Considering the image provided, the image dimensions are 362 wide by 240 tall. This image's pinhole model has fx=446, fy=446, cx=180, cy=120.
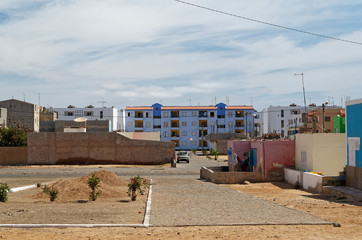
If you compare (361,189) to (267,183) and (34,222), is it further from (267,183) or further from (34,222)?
(34,222)

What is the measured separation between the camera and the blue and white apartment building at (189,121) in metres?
116

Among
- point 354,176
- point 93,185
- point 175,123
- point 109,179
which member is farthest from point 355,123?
point 175,123

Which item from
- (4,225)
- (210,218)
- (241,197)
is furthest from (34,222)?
(241,197)

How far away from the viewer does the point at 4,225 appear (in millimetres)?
12547

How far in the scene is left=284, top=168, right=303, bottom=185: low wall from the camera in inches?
1067

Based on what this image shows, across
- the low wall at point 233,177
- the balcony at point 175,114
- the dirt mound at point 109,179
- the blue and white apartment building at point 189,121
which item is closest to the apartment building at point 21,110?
the blue and white apartment building at point 189,121

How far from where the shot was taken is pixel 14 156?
5453cm

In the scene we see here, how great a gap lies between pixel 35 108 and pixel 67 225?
95427mm

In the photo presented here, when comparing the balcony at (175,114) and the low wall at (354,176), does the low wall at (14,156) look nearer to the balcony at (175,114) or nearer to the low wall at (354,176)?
the low wall at (354,176)

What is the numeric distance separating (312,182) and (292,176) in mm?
3757

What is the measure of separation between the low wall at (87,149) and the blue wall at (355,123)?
32082mm

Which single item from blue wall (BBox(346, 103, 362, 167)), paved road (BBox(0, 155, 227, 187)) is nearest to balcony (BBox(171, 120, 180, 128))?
paved road (BBox(0, 155, 227, 187))

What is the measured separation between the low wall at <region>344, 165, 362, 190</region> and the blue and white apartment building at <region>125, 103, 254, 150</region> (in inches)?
3601

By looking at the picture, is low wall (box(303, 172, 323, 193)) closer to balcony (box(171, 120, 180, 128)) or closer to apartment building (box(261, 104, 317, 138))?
balcony (box(171, 120, 180, 128))
